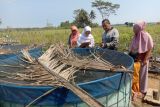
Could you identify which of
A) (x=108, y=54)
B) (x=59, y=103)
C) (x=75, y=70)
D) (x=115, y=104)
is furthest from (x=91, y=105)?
(x=108, y=54)

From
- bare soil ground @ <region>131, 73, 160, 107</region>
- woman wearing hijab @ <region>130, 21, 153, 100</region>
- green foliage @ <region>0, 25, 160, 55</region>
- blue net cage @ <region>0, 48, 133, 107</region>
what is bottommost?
bare soil ground @ <region>131, 73, 160, 107</region>

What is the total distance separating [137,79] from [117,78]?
6.42ft

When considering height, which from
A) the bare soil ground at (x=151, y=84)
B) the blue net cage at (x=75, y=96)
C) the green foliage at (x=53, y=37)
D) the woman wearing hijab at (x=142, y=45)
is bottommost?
the bare soil ground at (x=151, y=84)

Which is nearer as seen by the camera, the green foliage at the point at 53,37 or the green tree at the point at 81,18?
the green foliage at the point at 53,37

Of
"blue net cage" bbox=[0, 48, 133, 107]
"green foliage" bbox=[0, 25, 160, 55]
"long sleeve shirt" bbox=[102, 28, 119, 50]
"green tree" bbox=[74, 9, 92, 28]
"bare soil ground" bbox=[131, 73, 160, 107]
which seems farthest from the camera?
"green tree" bbox=[74, 9, 92, 28]

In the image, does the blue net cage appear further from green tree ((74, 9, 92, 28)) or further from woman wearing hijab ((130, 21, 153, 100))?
green tree ((74, 9, 92, 28))

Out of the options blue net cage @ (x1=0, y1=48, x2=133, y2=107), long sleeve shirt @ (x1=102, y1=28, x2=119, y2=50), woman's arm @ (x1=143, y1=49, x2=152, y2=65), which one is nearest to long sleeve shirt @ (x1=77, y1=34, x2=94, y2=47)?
long sleeve shirt @ (x1=102, y1=28, x2=119, y2=50)

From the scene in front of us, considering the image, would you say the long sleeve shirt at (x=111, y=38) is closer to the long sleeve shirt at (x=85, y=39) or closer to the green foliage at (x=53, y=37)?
the long sleeve shirt at (x=85, y=39)

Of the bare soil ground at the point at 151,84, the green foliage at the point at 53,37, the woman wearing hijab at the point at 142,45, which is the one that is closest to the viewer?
the woman wearing hijab at the point at 142,45

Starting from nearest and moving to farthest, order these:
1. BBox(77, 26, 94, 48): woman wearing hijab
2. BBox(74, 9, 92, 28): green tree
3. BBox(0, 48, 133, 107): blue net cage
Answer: BBox(0, 48, 133, 107): blue net cage, BBox(77, 26, 94, 48): woman wearing hijab, BBox(74, 9, 92, 28): green tree

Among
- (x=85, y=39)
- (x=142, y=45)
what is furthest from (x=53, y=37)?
(x=142, y=45)

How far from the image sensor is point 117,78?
159 inches

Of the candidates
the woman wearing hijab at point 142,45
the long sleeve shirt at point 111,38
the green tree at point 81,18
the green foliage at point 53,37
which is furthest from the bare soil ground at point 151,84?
the green tree at point 81,18

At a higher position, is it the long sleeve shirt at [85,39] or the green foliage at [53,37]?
the long sleeve shirt at [85,39]
